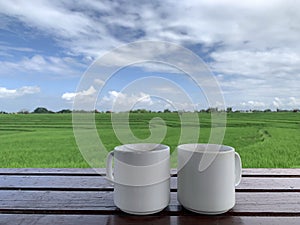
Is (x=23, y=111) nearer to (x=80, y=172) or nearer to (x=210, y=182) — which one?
(x=80, y=172)

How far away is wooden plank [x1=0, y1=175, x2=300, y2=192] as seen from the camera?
0.62 meters

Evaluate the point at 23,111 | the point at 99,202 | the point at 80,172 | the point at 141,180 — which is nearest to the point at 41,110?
the point at 23,111

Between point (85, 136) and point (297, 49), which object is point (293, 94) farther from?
point (85, 136)

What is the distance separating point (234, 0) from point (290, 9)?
1.12 ft

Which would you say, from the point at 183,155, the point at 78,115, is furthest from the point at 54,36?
the point at 183,155

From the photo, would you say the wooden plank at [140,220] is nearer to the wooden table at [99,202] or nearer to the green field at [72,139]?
the wooden table at [99,202]

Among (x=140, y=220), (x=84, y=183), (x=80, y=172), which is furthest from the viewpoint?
(x=80, y=172)

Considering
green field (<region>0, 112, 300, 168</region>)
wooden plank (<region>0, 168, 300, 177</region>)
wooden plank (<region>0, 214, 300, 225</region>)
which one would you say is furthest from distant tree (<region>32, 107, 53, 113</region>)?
wooden plank (<region>0, 214, 300, 225</region>)

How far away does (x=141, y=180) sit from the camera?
452 millimetres

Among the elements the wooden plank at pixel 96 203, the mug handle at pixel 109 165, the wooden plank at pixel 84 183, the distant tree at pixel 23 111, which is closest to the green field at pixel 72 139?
the distant tree at pixel 23 111

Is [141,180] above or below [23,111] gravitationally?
below

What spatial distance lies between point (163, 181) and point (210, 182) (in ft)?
0.27

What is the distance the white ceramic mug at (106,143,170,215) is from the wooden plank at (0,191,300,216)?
32 mm

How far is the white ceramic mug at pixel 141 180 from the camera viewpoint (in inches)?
17.7
